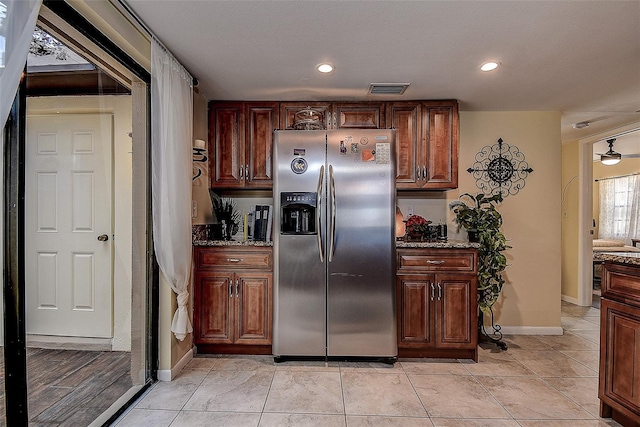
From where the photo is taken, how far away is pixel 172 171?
233 cm

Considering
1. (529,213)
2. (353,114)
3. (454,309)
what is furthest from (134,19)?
(529,213)

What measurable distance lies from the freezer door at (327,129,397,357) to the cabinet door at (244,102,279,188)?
31.2 inches

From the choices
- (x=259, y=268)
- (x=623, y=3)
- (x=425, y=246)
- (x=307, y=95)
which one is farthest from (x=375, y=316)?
(x=623, y=3)

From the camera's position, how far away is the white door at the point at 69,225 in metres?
1.64

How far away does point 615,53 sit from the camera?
7.51 feet

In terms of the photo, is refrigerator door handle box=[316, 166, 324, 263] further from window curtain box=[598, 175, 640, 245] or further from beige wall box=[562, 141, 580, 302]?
window curtain box=[598, 175, 640, 245]

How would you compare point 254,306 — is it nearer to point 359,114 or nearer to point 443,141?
point 359,114

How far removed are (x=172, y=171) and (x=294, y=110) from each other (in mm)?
1383

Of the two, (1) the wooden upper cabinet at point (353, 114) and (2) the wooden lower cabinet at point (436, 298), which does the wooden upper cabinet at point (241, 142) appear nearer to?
(1) the wooden upper cabinet at point (353, 114)

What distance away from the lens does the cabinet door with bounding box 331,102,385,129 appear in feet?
10.6

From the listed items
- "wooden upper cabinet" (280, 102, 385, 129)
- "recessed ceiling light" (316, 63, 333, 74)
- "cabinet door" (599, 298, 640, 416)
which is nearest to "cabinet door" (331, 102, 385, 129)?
"wooden upper cabinet" (280, 102, 385, 129)

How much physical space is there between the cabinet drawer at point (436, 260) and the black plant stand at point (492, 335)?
2.42 feet

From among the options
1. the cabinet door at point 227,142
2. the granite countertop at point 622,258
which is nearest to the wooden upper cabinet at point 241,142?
the cabinet door at point 227,142

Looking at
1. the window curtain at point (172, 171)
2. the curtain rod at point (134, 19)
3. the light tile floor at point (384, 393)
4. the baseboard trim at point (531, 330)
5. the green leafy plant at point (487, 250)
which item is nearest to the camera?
the curtain rod at point (134, 19)
